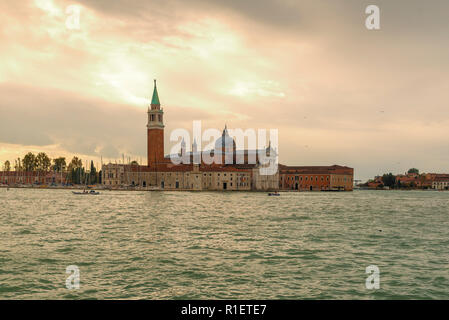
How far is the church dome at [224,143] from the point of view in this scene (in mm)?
106062

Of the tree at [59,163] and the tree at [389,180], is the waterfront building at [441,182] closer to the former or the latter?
the tree at [389,180]

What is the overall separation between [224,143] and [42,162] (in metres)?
48.3

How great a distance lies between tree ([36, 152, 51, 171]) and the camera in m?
111

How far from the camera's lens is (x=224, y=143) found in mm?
106375

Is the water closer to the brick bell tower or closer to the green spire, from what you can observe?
the brick bell tower

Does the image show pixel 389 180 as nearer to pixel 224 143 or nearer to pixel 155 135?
pixel 224 143

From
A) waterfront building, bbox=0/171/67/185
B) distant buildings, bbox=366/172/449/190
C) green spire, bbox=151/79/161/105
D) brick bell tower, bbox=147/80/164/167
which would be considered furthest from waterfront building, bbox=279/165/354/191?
waterfront building, bbox=0/171/67/185

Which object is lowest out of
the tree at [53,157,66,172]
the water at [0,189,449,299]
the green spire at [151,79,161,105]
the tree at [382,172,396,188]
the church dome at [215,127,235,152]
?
the water at [0,189,449,299]

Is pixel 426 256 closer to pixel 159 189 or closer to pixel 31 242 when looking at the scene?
pixel 31 242

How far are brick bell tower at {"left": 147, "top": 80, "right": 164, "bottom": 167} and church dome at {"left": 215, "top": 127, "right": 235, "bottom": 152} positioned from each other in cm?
1489

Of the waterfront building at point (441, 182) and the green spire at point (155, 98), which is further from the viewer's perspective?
the waterfront building at point (441, 182)

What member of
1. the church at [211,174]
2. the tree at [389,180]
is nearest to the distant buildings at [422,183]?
the tree at [389,180]

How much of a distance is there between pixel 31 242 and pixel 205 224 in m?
9.44
